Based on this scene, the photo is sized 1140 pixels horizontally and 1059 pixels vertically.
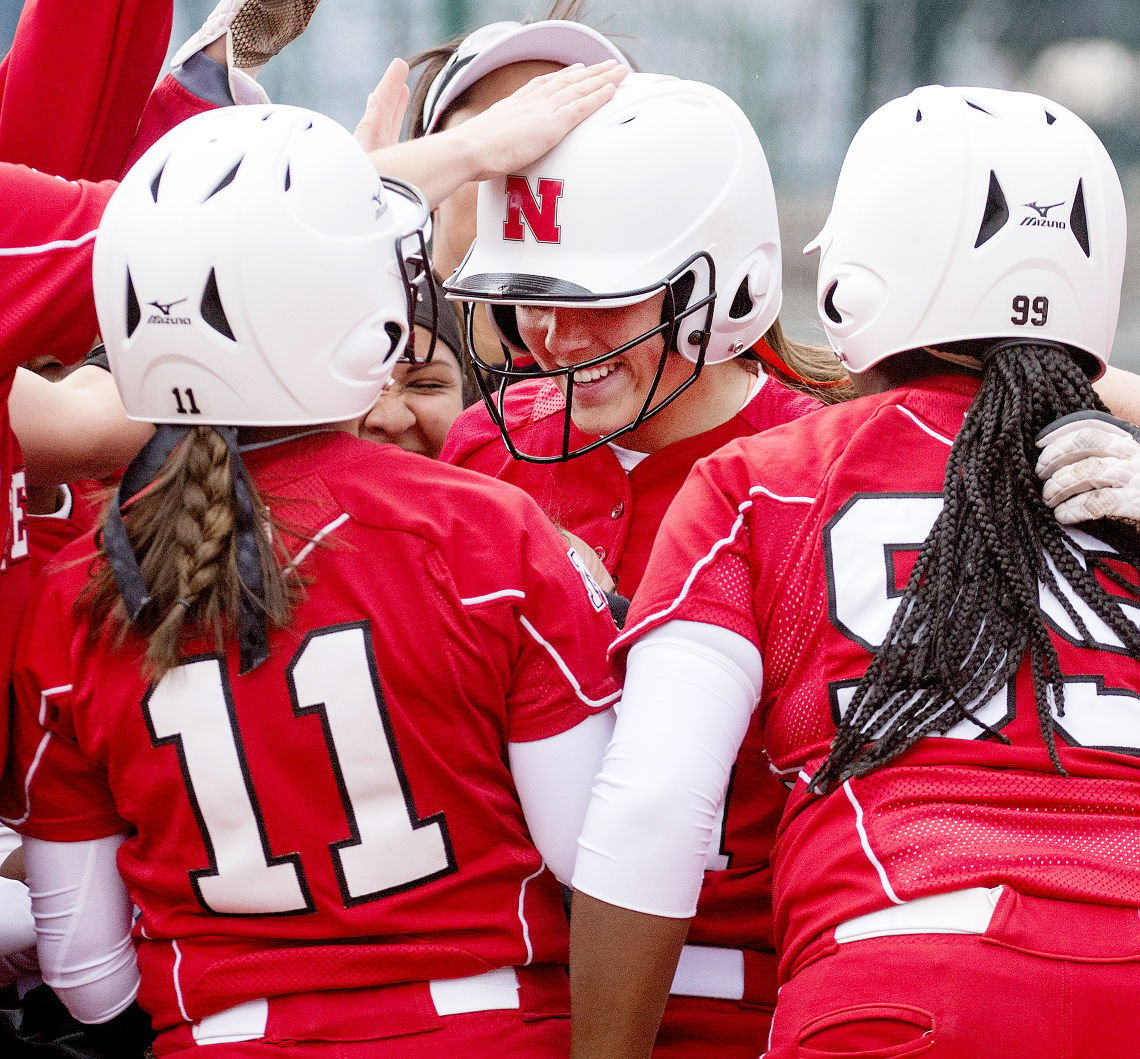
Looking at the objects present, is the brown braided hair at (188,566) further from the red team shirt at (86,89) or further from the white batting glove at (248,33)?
the white batting glove at (248,33)

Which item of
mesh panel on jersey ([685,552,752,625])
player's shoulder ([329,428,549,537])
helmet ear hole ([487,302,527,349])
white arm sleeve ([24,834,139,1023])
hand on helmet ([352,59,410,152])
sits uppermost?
hand on helmet ([352,59,410,152])

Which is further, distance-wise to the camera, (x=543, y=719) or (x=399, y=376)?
(x=399, y=376)

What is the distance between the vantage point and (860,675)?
1.63 metres

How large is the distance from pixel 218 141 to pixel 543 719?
0.86 metres

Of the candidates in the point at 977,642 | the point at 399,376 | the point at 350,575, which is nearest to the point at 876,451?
the point at 977,642

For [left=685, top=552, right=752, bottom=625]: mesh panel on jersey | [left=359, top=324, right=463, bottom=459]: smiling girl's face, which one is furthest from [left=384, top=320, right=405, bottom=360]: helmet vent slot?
[left=359, top=324, right=463, bottom=459]: smiling girl's face

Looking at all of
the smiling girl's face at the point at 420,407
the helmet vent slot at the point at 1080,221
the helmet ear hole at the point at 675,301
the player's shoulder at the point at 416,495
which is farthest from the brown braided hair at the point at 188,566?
the smiling girl's face at the point at 420,407

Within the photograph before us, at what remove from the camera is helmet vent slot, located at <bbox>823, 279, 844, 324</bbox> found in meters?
1.93

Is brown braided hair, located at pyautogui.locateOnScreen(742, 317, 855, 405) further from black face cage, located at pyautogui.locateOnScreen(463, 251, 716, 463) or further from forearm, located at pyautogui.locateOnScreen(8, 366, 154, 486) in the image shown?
forearm, located at pyautogui.locateOnScreen(8, 366, 154, 486)

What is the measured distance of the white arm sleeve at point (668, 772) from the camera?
1.66 m

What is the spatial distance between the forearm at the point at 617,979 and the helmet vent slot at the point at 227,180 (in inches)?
38.9

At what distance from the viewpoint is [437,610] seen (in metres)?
1.73

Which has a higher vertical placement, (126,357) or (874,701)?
(126,357)

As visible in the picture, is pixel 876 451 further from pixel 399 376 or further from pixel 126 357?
pixel 399 376
